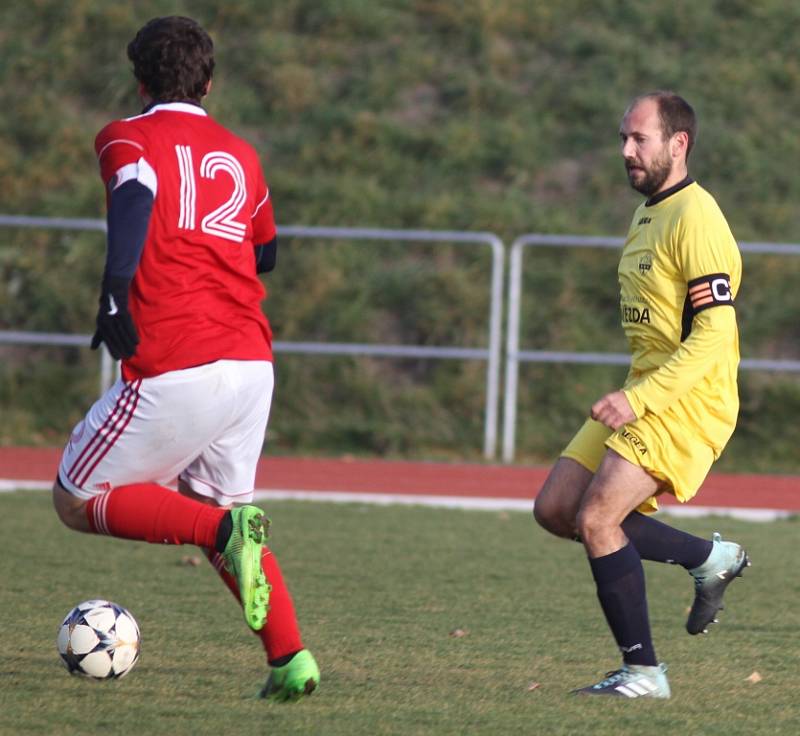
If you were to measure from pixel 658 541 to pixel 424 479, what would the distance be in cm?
672

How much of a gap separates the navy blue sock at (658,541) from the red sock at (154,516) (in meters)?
1.49

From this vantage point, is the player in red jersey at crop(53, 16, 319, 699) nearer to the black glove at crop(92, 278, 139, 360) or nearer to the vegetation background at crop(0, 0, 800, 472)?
the black glove at crop(92, 278, 139, 360)

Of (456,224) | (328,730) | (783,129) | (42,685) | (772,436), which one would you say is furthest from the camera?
(783,129)

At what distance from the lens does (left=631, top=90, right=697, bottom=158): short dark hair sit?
→ 476cm

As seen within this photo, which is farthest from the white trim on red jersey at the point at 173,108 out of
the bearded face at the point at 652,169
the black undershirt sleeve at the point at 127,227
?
the bearded face at the point at 652,169

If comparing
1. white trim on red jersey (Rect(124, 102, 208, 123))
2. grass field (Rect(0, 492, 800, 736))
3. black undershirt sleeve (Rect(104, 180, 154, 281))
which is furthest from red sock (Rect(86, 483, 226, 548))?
white trim on red jersey (Rect(124, 102, 208, 123))

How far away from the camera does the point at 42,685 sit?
4652mm

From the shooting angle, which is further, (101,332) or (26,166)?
(26,166)

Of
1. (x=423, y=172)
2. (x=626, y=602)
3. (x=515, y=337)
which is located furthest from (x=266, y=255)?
(x=423, y=172)

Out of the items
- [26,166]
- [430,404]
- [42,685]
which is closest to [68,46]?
[26,166]

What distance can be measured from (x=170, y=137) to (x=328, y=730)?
5.52 feet

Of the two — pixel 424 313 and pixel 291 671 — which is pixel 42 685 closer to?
pixel 291 671

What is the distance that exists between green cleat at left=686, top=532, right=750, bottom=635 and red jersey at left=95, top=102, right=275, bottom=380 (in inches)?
70.3

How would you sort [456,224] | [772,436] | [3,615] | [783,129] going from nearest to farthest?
[3,615] → [772,436] → [456,224] → [783,129]
